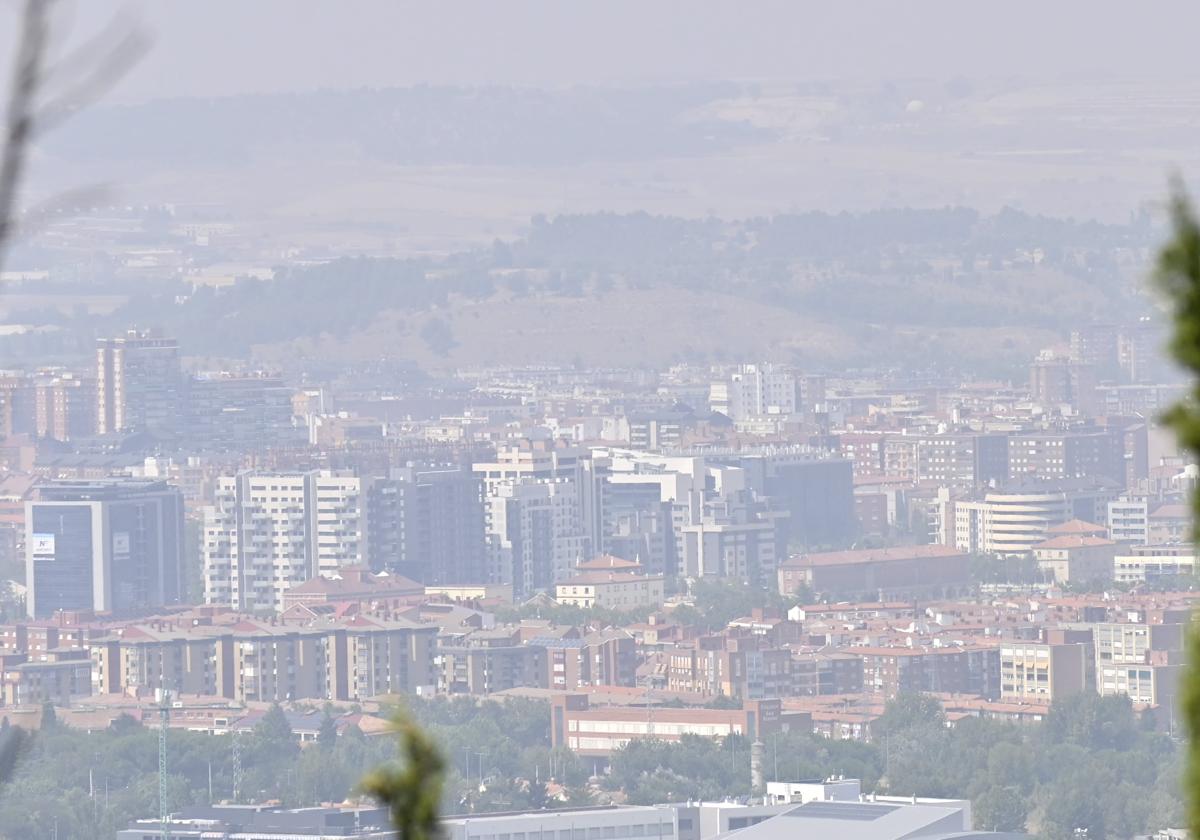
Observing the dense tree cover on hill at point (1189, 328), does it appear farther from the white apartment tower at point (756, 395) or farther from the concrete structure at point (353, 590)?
the white apartment tower at point (756, 395)

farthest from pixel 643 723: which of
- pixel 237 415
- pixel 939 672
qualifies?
pixel 237 415

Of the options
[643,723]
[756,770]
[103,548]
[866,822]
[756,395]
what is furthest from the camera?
[756,395]

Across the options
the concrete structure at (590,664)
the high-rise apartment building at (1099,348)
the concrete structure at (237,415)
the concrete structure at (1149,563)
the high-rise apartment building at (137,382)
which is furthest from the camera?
the high-rise apartment building at (1099,348)

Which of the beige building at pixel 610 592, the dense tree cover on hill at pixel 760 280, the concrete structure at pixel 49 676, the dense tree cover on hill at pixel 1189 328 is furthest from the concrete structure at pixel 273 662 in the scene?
the dense tree cover on hill at pixel 760 280

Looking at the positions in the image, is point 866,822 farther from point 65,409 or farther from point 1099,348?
point 1099,348

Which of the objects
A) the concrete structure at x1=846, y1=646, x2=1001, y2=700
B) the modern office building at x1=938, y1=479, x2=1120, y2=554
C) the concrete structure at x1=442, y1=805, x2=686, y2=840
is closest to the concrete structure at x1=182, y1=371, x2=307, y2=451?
the modern office building at x1=938, y1=479, x2=1120, y2=554
